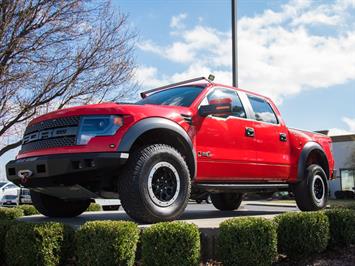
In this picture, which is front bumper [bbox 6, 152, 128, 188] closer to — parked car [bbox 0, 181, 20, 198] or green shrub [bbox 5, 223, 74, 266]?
green shrub [bbox 5, 223, 74, 266]

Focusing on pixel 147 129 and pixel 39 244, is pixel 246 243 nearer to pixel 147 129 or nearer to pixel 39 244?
pixel 147 129

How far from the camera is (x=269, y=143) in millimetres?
7613

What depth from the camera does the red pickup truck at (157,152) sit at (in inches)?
217

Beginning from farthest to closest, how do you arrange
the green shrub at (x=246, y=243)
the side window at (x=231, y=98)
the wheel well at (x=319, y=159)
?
1. the wheel well at (x=319, y=159)
2. the side window at (x=231, y=98)
3. the green shrub at (x=246, y=243)

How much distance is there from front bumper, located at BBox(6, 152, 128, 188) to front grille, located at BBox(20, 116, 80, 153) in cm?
18

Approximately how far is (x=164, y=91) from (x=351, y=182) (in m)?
39.2

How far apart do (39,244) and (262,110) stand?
4.17 metres

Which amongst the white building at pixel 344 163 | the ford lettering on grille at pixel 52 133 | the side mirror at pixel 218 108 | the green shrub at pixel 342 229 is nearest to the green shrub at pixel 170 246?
the ford lettering on grille at pixel 52 133

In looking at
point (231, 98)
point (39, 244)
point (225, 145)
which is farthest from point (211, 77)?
point (39, 244)

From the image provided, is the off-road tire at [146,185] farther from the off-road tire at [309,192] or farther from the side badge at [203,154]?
the off-road tire at [309,192]

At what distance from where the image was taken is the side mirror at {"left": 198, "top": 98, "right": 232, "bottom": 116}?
6285 mm

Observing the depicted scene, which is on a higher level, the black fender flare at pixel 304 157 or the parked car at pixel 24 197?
the black fender flare at pixel 304 157

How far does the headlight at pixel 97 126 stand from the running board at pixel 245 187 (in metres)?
1.47

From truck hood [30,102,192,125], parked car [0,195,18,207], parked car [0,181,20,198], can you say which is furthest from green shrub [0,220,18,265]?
parked car [0,181,20,198]
